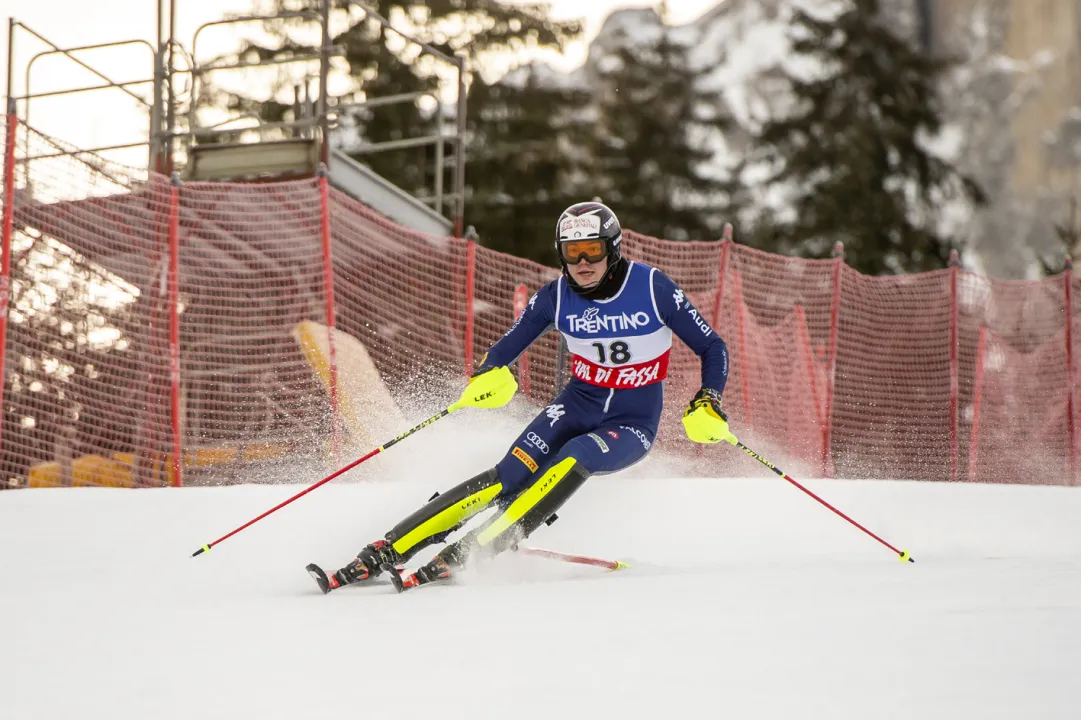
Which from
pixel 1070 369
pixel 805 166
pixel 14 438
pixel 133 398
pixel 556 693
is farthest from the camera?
pixel 805 166

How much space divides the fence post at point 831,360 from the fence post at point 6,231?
A: 24.2 feet

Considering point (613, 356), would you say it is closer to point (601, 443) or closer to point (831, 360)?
point (601, 443)

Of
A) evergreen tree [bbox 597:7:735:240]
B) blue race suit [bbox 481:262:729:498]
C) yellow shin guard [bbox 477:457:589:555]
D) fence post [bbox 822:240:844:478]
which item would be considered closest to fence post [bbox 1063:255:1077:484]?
fence post [bbox 822:240:844:478]

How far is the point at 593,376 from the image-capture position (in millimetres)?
5793

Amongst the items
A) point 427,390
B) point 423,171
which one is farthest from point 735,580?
point 423,171

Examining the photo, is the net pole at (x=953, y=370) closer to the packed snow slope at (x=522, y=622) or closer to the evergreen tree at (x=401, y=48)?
the packed snow slope at (x=522, y=622)

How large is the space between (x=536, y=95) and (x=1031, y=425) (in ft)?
45.0

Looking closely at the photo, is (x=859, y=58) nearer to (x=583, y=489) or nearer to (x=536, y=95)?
(x=536, y=95)

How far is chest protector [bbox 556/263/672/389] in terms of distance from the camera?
5.67 meters

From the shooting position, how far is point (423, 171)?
76.7 feet

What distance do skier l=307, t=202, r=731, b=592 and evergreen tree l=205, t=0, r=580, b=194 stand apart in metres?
17.5

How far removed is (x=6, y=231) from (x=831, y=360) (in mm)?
7891

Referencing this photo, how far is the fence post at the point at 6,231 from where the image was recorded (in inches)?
288

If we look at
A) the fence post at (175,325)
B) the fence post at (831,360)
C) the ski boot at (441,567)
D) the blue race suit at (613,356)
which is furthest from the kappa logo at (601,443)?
the fence post at (831,360)
